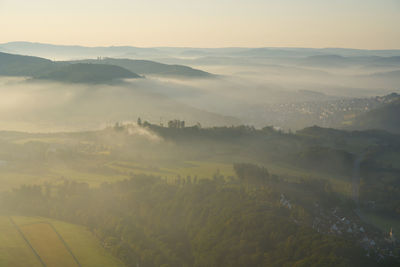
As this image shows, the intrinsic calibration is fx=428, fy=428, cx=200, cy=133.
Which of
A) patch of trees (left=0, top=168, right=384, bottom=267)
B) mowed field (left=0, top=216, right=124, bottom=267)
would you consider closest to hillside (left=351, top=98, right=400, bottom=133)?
patch of trees (left=0, top=168, right=384, bottom=267)

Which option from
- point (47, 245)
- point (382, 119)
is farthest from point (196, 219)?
point (382, 119)

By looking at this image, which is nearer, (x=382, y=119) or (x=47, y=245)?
(x=47, y=245)

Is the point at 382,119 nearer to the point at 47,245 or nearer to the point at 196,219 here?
the point at 196,219

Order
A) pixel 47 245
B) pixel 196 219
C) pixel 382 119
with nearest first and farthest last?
pixel 47 245, pixel 196 219, pixel 382 119

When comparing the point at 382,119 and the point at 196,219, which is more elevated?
the point at 382,119

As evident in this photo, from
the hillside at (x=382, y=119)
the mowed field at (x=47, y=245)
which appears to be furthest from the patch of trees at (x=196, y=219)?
the hillside at (x=382, y=119)

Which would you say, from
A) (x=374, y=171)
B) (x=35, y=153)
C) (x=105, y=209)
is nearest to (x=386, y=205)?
(x=374, y=171)
